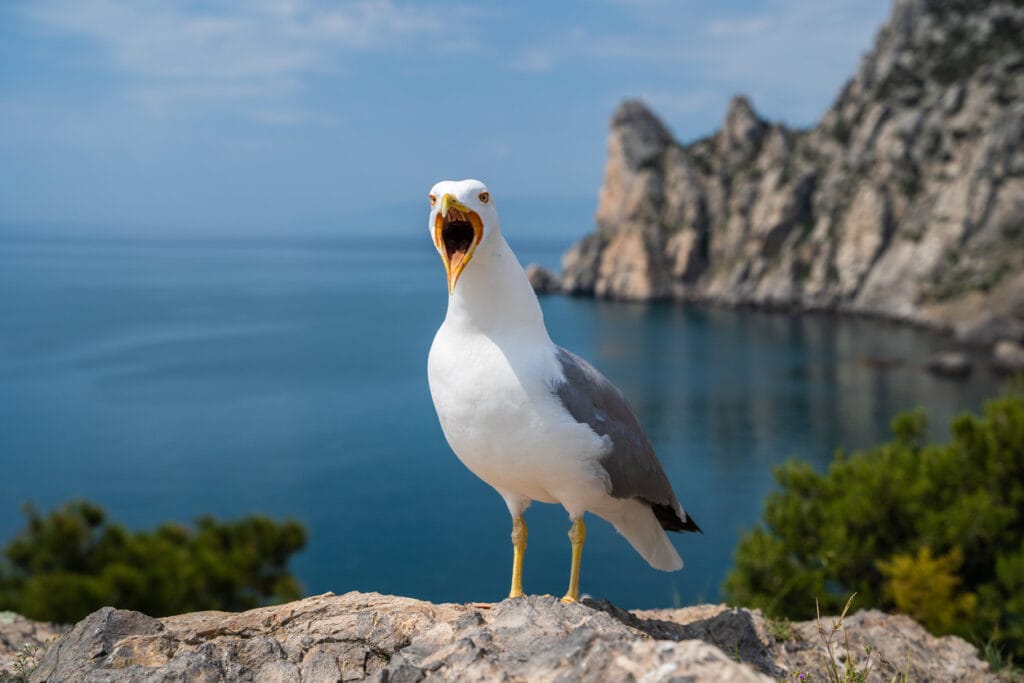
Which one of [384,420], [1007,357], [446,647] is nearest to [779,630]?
[446,647]

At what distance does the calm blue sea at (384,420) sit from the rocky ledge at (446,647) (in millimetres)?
15368

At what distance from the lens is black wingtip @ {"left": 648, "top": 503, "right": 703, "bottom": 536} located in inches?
197

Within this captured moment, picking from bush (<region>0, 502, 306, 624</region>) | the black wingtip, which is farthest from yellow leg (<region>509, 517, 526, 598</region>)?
bush (<region>0, 502, 306, 624</region>)

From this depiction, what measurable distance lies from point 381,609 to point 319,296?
100276mm

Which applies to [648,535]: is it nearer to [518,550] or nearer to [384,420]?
[518,550]

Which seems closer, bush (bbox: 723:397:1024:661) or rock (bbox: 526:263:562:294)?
bush (bbox: 723:397:1024:661)

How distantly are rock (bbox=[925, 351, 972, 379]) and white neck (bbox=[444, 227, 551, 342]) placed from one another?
2038 inches

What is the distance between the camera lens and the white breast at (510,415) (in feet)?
13.4

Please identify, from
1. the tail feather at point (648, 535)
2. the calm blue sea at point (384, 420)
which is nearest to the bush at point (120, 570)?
the tail feather at point (648, 535)

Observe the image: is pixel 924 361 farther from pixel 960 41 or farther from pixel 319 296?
pixel 319 296

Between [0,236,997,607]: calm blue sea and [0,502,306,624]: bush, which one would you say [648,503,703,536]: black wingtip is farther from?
[0,236,997,607]: calm blue sea

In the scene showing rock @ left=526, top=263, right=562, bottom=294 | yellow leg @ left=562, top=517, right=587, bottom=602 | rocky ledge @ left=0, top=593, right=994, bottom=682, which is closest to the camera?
rocky ledge @ left=0, top=593, right=994, bottom=682

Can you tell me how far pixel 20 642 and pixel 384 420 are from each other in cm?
3813

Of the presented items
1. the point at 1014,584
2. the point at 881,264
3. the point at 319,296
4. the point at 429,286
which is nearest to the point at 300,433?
the point at 1014,584
